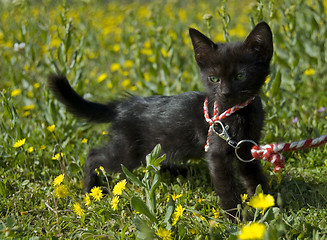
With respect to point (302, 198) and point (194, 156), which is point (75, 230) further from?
point (302, 198)

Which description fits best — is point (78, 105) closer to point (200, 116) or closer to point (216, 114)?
point (200, 116)

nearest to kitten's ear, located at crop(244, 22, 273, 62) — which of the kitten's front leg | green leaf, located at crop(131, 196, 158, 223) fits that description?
the kitten's front leg

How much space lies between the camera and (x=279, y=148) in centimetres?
Result: 219

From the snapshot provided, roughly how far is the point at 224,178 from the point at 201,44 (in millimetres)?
867

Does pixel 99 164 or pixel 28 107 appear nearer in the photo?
pixel 99 164

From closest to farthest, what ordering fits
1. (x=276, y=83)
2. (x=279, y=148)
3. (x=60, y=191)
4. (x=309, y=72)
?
(x=60, y=191) → (x=279, y=148) → (x=276, y=83) → (x=309, y=72)

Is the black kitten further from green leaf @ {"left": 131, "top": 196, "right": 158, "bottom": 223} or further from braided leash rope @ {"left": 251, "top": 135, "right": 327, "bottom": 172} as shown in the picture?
green leaf @ {"left": 131, "top": 196, "right": 158, "bottom": 223}

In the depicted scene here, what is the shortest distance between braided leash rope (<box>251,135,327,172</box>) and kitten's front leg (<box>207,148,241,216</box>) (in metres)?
0.21

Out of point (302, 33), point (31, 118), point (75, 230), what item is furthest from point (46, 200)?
point (302, 33)

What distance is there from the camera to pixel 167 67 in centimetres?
396

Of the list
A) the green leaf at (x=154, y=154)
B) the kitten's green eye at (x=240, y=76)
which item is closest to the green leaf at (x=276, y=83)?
the kitten's green eye at (x=240, y=76)

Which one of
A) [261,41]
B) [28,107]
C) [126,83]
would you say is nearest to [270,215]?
[261,41]

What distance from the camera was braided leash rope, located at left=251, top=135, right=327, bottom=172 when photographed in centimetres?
218

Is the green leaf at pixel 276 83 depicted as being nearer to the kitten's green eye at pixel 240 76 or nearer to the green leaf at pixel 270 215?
the kitten's green eye at pixel 240 76
